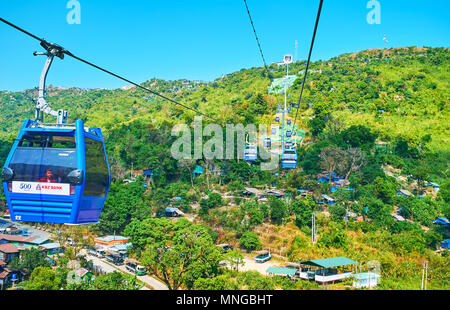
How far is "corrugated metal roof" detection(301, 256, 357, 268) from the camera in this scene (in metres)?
12.5

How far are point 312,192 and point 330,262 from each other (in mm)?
7037

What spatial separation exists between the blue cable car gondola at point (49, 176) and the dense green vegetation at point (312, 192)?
828 cm

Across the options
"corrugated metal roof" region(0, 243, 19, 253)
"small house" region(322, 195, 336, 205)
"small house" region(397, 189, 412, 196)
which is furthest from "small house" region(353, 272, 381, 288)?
"corrugated metal roof" region(0, 243, 19, 253)

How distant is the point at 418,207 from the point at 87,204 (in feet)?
57.8

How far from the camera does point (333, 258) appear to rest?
13281mm

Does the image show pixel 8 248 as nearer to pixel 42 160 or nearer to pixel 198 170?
pixel 198 170

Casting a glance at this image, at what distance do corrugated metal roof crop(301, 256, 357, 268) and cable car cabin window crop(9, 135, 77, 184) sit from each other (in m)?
10.6

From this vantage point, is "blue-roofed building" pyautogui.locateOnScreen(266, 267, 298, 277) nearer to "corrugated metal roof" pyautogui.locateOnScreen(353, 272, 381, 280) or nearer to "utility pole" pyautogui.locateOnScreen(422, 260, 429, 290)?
"corrugated metal roof" pyautogui.locateOnScreen(353, 272, 381, 280)

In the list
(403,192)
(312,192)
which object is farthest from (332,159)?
(403,192)

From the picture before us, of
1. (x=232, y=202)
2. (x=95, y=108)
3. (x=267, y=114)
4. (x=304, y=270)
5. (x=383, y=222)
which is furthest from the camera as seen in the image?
(x=95, y=108)

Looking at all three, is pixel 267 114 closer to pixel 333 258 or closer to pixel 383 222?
pixel 383 222

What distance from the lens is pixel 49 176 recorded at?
13.4 ft

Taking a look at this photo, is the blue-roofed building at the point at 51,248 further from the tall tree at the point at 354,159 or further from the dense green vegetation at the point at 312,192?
the tall tree at the point at 354,159
